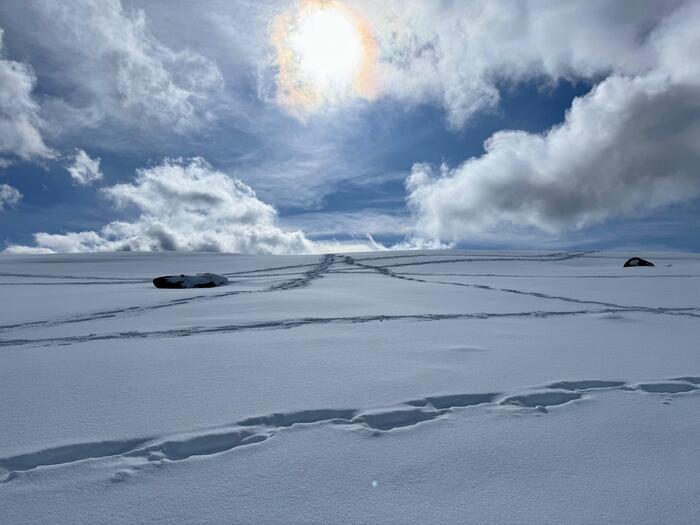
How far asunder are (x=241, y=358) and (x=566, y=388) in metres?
1.84

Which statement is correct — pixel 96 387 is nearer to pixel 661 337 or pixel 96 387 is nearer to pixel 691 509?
pixel 691 509

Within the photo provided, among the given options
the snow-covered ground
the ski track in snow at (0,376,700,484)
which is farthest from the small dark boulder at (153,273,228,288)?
the ski track in snow at (0,376,700,484)

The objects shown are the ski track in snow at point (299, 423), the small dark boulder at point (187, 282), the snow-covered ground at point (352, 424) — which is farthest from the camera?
the small dark boulder at point (187, 282)

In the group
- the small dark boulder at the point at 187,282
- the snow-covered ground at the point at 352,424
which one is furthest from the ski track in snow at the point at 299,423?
the small dark boulder at the point at 187,282

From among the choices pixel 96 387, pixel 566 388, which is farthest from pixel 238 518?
pixel 566 388

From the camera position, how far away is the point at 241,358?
2580mm

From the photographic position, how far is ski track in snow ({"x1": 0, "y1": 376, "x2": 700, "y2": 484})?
4.64ft

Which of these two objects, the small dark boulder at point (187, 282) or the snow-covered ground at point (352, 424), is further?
the small dark boulder at point (187, 282)

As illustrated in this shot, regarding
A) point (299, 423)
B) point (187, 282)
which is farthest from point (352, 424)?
point (187, 282)

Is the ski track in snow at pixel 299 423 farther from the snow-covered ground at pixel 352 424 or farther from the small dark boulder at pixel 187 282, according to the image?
the small dark boulder at pixel 187 282

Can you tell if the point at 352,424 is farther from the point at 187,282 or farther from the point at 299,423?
the point at 187,282

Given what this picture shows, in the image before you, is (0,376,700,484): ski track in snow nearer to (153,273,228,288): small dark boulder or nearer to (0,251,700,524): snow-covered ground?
(0,251,700,524): snow-covered ground

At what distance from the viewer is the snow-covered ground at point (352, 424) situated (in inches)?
46.8

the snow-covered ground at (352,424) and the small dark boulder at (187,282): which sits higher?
the small dark boulder at (187,282)
